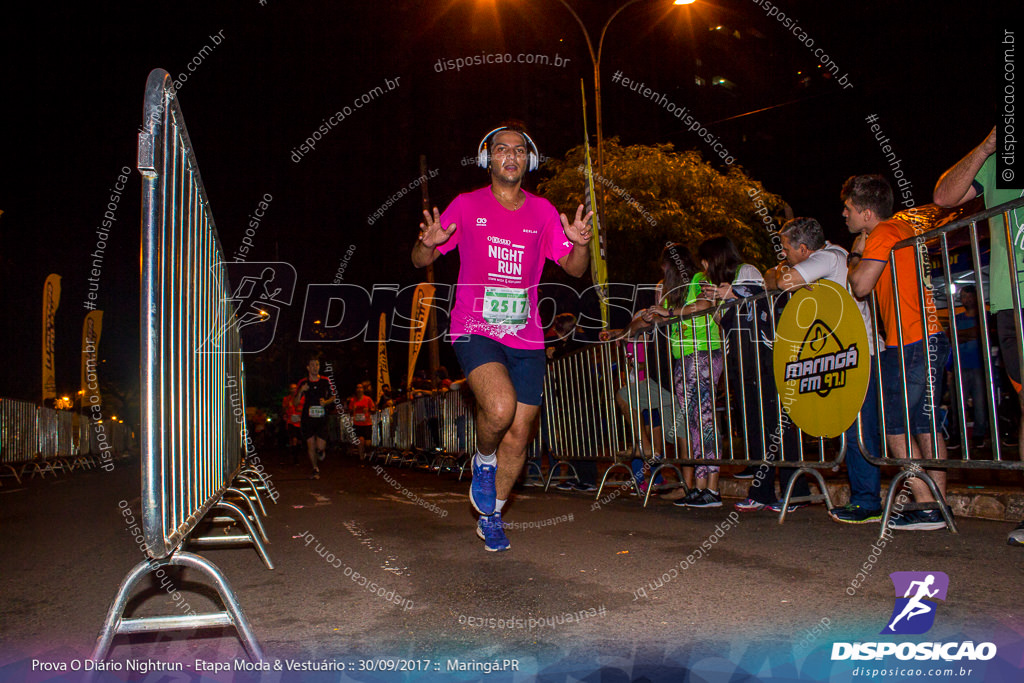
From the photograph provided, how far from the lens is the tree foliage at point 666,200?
19.0m

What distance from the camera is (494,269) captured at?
4621 mm

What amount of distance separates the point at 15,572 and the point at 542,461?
270 inches

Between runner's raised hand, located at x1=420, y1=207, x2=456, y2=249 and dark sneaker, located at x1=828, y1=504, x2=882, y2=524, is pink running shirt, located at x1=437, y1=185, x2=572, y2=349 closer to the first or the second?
runner's raised hand, located at x1=420, y1=207, x2=456, y2=249

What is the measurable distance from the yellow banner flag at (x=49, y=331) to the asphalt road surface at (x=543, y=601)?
17649mm

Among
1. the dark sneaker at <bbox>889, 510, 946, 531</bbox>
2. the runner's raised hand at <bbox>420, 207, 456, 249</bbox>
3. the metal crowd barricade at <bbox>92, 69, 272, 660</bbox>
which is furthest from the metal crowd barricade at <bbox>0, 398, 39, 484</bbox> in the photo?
the dark sneaker at <bbox>889, 510, 946, 531</bbox>

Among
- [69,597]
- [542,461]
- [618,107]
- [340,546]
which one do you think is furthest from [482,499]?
[618,107]

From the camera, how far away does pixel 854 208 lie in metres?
5.17

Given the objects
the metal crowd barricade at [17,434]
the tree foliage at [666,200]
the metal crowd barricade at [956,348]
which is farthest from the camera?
the tree foliage at [666,200]

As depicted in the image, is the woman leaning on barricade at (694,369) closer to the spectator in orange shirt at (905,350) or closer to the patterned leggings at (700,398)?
the patterned leggings at (700,398)

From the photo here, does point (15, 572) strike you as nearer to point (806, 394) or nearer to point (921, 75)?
point (806, 394)

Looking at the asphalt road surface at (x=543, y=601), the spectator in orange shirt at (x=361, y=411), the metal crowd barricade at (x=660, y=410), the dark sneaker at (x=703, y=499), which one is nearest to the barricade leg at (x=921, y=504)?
the asphalt road surface at (x=543, y=601)

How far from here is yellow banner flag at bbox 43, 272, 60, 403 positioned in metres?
20.9

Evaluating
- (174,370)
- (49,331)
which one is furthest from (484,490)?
(49,331)

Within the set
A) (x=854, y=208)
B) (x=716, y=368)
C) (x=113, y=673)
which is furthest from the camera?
(x=716, y=368)
